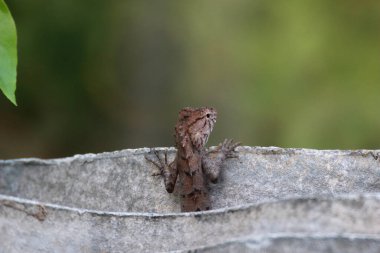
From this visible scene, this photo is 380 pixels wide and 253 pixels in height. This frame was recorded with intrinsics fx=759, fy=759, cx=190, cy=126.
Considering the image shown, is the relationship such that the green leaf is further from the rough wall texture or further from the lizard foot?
the lizard foot

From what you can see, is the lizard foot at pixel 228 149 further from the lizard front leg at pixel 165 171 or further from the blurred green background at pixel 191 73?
the blurred green background at pixel 191 73

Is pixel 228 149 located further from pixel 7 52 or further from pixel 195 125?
pixel 7 52

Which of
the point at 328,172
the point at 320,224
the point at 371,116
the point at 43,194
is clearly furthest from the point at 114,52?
the point at 320,224

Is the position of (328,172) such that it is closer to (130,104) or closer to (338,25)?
(338,25)

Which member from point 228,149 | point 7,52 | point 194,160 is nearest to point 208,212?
point 7,52

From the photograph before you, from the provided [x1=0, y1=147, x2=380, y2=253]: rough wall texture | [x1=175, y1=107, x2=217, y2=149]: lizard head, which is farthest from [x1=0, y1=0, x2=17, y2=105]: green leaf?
[x1=175, y1=107, x2=217, y2=149]: lizard head

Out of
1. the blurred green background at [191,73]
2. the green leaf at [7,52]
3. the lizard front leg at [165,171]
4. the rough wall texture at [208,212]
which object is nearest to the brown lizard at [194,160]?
the lizard front leg at [165,171]
